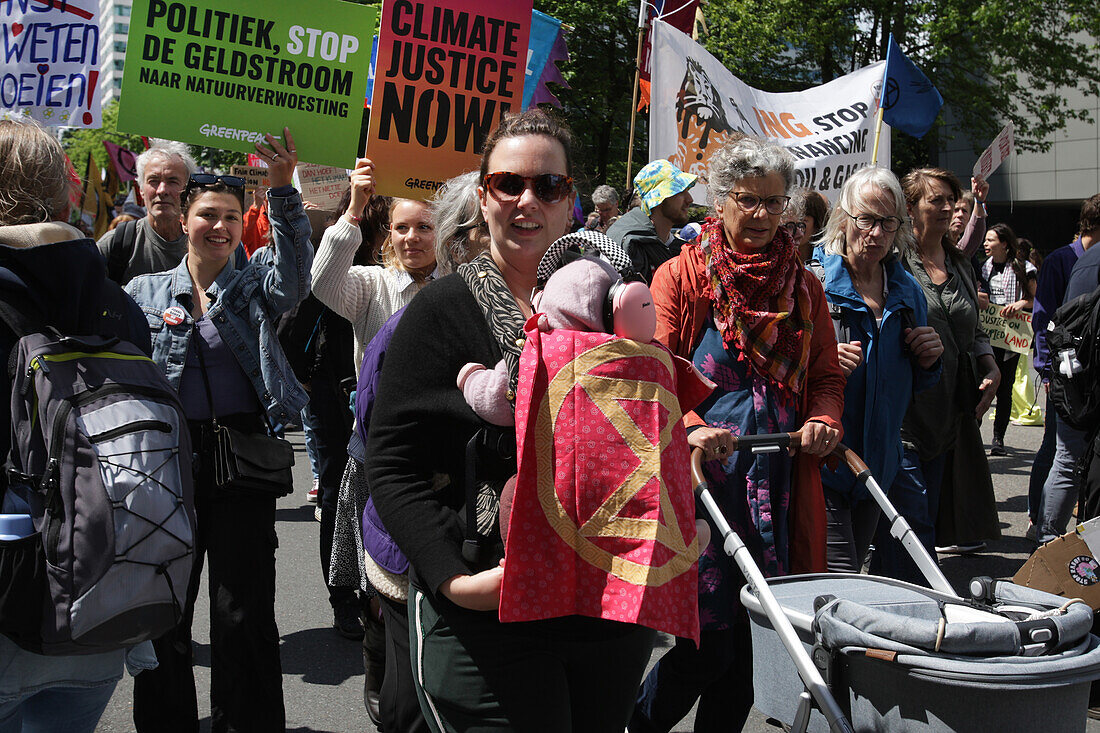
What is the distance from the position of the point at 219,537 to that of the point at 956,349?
11.4ft

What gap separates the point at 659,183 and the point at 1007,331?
2.81m

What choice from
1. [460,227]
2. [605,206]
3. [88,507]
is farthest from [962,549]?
[605,206]

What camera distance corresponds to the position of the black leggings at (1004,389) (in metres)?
10.2

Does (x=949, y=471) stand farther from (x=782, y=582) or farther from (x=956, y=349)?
(x=782, y=582)

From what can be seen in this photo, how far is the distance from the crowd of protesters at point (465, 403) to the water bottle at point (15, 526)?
0.30 m

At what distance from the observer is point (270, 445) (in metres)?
3.72

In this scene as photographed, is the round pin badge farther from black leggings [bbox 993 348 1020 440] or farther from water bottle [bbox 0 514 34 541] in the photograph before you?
black leggings [bbox 993 348 1020 440]

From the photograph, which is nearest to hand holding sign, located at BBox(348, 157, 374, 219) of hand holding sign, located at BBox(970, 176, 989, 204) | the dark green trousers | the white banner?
the dark green trousers

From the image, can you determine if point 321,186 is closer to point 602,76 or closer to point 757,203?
point 757,203

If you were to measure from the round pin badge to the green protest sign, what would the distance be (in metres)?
0.76

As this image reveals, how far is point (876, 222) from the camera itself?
424 cm

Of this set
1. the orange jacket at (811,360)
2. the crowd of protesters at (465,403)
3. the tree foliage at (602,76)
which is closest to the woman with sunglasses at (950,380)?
the crowd of protesters at (465,403)

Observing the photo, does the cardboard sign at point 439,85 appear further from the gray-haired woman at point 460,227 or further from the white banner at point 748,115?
the white banner at point 748,115

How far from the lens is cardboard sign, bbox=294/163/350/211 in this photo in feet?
22.8
